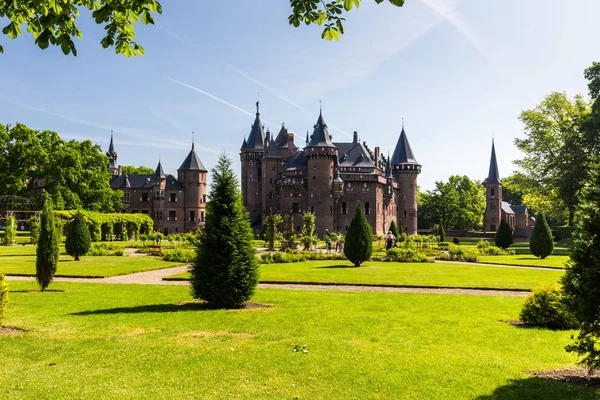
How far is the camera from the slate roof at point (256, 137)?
79.7m

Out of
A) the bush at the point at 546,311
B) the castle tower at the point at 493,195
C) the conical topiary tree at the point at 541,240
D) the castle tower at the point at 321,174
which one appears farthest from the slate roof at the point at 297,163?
the bush at the point at 546,311

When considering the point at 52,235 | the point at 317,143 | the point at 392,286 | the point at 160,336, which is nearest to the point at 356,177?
the point at 317,143

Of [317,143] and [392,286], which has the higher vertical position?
[317,143]

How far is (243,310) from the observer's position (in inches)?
505

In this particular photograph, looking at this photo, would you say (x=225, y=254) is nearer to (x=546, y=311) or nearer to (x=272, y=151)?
(x=546, y=311)

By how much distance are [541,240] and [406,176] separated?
45.0m

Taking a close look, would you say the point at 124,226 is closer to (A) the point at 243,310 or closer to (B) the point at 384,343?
(A) the point at 243,310

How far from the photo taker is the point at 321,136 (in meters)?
67.8

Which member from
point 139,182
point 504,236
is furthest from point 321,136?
point 139,182

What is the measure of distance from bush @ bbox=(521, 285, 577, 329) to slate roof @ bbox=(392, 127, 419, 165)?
68792 mm

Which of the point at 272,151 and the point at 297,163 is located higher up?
the point at 272,151

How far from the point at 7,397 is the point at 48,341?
3.14 m

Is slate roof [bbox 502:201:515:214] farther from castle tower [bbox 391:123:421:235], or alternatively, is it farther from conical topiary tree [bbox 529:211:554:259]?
conical topiary tree [bbox 529:211:554:259]

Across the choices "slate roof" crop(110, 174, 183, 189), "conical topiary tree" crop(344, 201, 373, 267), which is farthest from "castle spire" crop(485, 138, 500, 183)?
"conical topiary tree" crop(344, 201, 373, 267)
